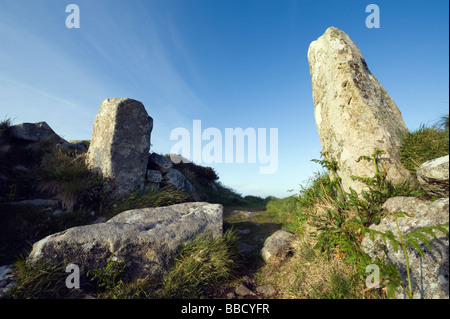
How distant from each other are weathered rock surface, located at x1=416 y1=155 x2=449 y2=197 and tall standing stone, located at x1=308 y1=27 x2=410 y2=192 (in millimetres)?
841

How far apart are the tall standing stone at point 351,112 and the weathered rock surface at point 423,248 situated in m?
0.83

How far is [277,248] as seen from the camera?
4.45m

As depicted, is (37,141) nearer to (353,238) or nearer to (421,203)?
(353,238)

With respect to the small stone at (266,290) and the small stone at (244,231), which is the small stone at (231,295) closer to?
the small stone at (266,290)

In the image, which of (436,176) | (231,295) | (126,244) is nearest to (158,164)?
(126,244)

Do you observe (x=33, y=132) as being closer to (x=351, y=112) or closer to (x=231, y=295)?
(x=231, y=295)

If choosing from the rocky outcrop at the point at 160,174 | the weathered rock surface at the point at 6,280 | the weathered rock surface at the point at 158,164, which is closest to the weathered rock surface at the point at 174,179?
the rocky outcrop at the point at 160,174

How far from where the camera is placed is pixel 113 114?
757 cm

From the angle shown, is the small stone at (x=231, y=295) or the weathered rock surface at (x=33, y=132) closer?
the small stone at (x=231, y=295)

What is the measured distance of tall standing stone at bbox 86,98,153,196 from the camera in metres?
7.35

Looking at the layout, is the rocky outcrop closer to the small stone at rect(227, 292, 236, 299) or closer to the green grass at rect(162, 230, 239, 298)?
the green grass at rect(162, 230, 239, 298)

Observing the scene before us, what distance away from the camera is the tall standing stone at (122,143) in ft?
24.1

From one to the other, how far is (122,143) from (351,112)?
6842 millimetres
